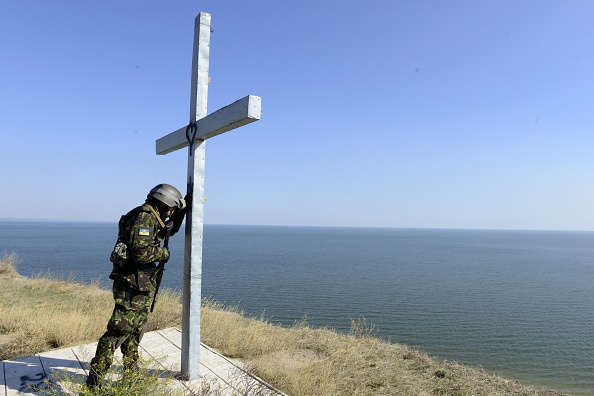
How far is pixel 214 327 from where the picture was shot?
6.80m

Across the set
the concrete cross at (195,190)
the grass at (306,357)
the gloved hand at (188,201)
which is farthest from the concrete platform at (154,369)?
the gloved hand at (188,201)

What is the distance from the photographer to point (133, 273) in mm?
3768

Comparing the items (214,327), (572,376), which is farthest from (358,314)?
(214,327)

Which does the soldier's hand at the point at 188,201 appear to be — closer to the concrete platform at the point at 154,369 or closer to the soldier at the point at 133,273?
the soldier at the point at 133,273

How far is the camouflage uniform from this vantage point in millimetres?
3660

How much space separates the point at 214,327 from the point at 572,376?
12.1 metres

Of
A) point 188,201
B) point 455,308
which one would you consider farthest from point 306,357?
point 455,308

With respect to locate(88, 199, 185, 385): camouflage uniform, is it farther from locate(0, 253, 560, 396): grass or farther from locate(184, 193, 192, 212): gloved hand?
locate(0, 253, 560, 396): grass

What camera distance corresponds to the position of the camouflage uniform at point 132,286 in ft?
12.0

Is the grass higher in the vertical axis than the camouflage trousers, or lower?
lower

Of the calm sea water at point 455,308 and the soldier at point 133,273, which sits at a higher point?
the soldier at point 133,273

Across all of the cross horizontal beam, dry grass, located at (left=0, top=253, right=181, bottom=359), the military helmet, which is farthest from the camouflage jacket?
dry grass, located at (left=0, top=253, right=181, bottom=359)

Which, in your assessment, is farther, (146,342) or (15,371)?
(146,342)

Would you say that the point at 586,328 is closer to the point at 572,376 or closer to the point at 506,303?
the point at 506,303
